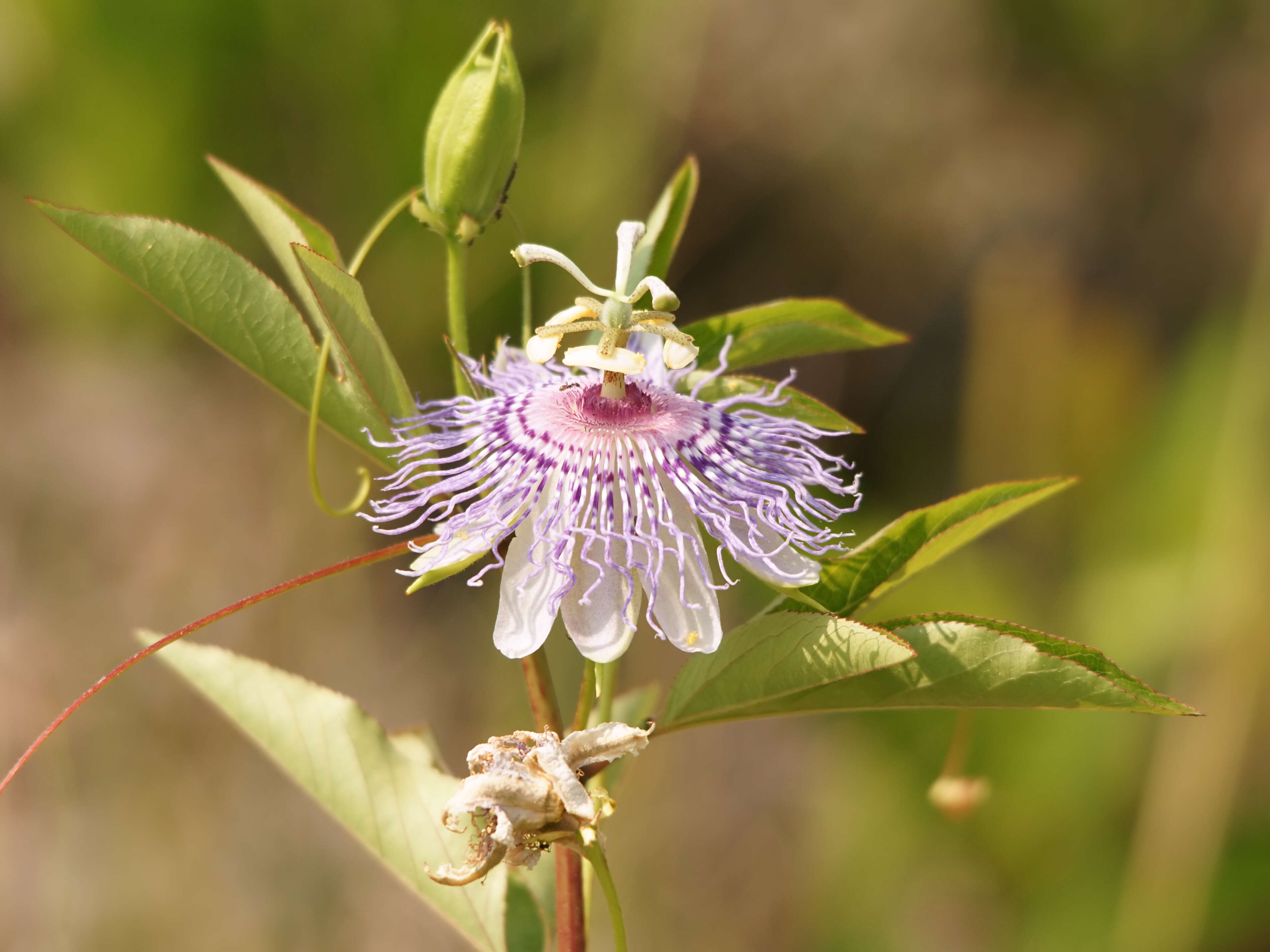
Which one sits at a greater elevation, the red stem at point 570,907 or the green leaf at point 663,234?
the green leaf at point 663,234

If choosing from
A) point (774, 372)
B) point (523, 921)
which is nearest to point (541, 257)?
point (523, 921)

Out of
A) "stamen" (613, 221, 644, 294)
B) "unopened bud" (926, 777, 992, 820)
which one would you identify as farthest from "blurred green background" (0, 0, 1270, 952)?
"stamen" (613, 221, 644, 294)

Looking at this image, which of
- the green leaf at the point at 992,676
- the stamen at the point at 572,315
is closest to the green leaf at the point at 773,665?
the green leaf at the point at 992,676

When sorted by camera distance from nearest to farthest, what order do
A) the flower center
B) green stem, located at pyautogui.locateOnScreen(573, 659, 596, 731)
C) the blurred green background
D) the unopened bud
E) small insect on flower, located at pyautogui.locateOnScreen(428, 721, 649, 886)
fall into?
small insect on flower, located at pyautogui.locateOnScreen(428, 721, 649, 886), green stem, located at pyautogui.locateOnScreen(573, 659, 596, 731), the flower center, the unopened bud, the blurred green background

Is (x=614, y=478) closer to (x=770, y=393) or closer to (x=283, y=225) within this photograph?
(x=770, y=393)

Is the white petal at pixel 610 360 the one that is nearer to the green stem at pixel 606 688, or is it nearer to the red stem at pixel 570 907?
the green stem at pixel 606 688

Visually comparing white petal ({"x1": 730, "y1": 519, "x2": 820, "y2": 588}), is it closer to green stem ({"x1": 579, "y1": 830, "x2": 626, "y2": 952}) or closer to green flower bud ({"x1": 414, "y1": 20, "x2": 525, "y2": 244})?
green stem ({"x1": 579, "y1": 830, "x2": 626, "y2": 952})
